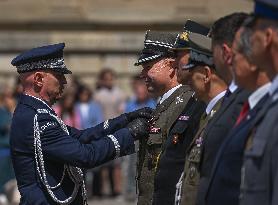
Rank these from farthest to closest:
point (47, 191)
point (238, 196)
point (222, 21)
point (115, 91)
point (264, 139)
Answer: point (115, 91) → point (47, 191) → point (222, 21) → point (238, 196) → point (264, 139)

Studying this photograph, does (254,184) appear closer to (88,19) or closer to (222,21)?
(222,21)

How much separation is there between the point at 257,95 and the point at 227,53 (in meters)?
0.56

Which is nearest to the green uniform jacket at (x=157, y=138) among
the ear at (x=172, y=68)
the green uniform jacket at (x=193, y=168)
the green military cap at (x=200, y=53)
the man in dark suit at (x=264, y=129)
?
the ear at (x=172, y=68)

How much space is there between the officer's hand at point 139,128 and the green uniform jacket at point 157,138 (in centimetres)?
4

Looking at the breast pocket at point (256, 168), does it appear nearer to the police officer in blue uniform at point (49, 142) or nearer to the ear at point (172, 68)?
the police officer in blue uniform at point (49, 142)

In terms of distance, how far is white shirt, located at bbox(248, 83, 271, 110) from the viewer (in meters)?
6.12

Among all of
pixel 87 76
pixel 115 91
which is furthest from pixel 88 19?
pixel 115 91

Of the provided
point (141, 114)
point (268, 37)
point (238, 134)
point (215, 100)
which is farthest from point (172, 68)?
point (268, 37)

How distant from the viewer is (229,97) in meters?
6.86

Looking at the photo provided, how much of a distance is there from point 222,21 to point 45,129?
1964 millimetres

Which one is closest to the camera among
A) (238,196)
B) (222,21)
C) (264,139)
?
(264,139)

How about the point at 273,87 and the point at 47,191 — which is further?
the point at 47,191

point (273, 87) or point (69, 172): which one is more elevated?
point (273, 87)

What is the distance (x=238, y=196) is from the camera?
638cm
